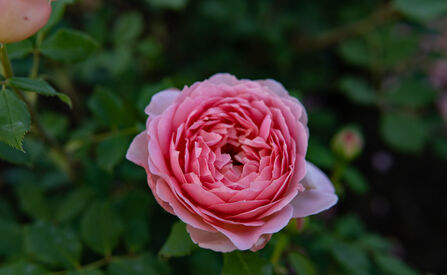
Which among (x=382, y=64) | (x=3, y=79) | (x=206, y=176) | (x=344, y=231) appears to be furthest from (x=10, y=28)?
(x=382, y=64)

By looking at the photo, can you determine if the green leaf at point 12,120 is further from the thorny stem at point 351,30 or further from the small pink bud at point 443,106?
the small pink bud at point 443,106

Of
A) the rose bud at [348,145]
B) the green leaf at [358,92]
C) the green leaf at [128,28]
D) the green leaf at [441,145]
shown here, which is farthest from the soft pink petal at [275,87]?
the green leaf at [441,145]

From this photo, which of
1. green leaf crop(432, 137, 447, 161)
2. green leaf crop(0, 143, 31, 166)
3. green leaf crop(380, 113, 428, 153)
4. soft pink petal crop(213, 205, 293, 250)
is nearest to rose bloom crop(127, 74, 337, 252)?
soft pink petal crop(213, 205, 293, 250)

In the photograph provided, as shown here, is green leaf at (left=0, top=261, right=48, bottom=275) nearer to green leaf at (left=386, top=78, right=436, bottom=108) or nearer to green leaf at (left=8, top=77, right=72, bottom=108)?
green leaf at (left=8, top=77, right=72, bottom=108)

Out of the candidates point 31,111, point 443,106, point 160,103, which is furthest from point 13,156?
point 443,106

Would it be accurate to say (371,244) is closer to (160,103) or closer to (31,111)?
(160,103)
